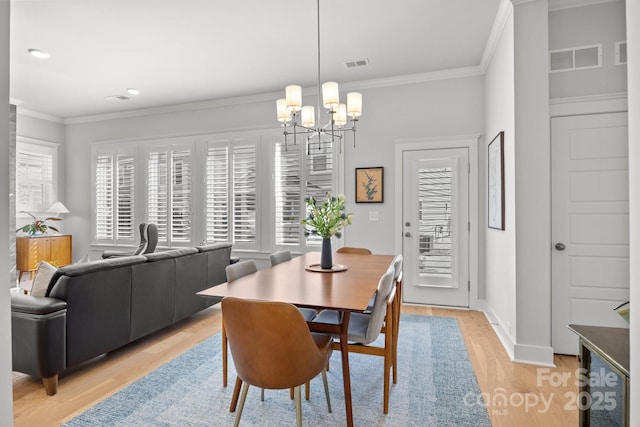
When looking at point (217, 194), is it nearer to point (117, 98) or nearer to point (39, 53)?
point (117, 98)

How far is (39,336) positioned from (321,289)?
5.94ft

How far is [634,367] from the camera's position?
3.22ft

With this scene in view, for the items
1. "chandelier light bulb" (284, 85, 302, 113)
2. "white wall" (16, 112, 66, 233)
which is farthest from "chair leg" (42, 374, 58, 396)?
"white wall" (16, 112, 66, 233)

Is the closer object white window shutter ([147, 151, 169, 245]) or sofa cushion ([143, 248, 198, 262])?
sofa cushion ([143, 248, 198, 262])

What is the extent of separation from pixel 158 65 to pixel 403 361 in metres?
4.09

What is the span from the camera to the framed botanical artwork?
452 cm

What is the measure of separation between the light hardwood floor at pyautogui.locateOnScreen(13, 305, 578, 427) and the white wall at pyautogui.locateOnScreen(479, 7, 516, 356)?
0.96 ft

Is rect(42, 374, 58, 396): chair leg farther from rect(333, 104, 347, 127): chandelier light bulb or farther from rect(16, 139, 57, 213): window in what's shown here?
rect(16, 139, 57, 213): window

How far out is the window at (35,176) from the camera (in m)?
5.76

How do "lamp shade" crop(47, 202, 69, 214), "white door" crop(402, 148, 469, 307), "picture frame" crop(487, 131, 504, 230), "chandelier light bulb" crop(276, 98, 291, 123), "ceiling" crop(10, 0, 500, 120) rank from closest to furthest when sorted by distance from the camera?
"chandelier light bulb" crop(276, 98, 291, 123), "ceiling" crop(10, 0, 500, 120), "picture frame" crop(487, 131, 504, 230), "white door" crop(402, 148, 469, 307), "lamp shade" crop(47, 202, 69, 214)

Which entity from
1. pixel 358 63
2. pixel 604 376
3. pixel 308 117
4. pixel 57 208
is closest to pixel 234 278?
pixel 308 117

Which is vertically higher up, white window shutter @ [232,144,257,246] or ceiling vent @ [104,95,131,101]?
ceiling vent @ [104,95,131,101]

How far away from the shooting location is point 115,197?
6078mm

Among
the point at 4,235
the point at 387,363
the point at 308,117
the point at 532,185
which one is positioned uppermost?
the point at 308,117
